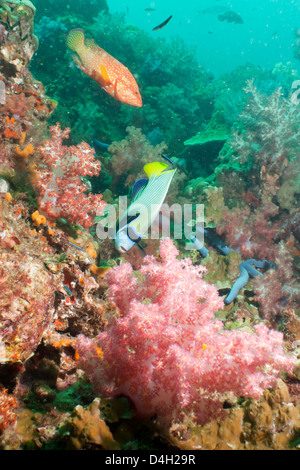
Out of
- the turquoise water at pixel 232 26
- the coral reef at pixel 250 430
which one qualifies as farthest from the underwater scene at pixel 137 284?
the turquoise water at pixel 232 26

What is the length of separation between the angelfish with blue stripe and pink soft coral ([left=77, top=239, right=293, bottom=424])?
0.35 meters

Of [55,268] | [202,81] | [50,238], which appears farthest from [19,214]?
[202,81]

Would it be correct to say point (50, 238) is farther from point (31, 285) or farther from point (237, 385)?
point (237, 385)

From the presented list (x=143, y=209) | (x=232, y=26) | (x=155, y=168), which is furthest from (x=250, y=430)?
(x=232, y=26)

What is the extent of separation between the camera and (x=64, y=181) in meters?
2.58

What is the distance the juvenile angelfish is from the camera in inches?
69.0

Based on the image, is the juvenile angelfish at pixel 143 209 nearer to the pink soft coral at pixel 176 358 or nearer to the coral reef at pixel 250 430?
the pink soft coral at pixel 176 358

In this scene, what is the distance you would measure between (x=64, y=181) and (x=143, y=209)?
46.5 inches

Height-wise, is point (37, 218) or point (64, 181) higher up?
point (64, 181)

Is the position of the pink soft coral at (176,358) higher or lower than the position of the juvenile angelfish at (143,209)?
lower

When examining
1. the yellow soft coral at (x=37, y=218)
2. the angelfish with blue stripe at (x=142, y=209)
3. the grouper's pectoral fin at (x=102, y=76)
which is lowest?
the yellow soft coral at (x=37, y=218)

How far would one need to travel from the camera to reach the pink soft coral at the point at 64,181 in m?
2.42

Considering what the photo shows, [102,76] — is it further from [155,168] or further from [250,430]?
[250,430]

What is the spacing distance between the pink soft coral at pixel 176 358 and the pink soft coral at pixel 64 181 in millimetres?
1132
